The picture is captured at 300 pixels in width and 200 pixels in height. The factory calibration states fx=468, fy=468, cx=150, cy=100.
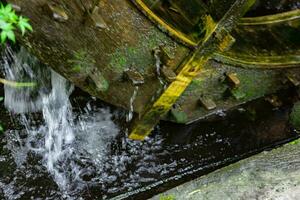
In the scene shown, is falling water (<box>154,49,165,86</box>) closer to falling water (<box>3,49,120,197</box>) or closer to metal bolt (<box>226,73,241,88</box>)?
metal bolt (<box>226,73,241,88</box>)

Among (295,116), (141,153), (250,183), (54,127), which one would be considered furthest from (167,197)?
(295,116)

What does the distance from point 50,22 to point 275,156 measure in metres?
1.67

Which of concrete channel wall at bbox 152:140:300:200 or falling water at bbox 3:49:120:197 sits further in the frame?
falling water at bbox 3:49:120:197

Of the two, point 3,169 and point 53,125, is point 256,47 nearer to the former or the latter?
point 53,125

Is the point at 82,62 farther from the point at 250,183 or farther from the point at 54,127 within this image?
the point at 250,183

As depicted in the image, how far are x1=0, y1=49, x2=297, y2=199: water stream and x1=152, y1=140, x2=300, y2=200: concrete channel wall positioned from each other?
1.11 meters

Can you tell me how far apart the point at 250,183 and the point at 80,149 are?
170 centimetres

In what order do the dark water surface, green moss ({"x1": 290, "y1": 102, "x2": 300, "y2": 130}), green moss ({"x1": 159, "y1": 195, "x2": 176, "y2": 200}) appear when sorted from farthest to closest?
green moss ({"x1": 290, "y1": 102, "x2": 300, "y2": 130})
the dark water surface
green moss ({"x1": 159, "y1": 195, "x2": 176, "y2": 200})

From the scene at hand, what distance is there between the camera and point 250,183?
271 cm

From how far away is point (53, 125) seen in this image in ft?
13.1

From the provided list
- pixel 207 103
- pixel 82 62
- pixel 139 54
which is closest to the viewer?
pixel 82 62

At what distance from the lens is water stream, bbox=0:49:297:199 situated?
12.0 feet

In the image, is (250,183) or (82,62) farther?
(82,62)

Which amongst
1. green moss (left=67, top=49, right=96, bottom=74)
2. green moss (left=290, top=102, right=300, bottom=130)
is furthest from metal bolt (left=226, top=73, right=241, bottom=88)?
green moss (left=67, top=49, right=96, bottom=74)
